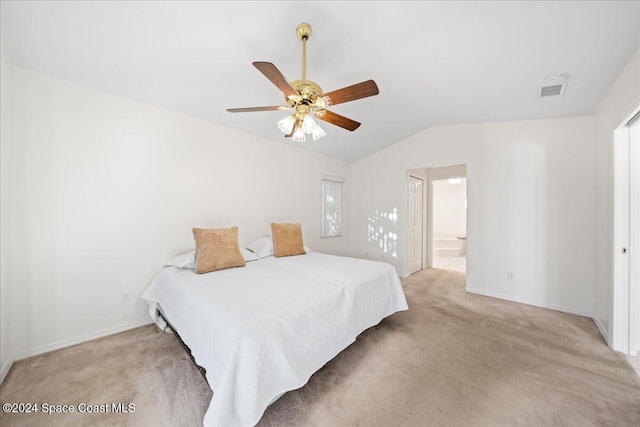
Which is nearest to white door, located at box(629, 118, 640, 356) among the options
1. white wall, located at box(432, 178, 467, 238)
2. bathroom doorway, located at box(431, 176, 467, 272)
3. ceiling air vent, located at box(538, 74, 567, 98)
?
ceiling air vent, located at box(538, 74, 567, 98)

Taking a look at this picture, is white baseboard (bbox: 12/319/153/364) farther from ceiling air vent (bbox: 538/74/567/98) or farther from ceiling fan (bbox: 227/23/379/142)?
ceiling air vent (bbox: 538/74/567/98)

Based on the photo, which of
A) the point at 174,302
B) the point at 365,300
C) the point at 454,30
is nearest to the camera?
the point at 454,30

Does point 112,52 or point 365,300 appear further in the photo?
point 365,300

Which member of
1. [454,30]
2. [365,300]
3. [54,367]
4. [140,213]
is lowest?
[54,367]

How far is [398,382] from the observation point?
1.74 m

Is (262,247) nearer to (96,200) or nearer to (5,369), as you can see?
(96,200)

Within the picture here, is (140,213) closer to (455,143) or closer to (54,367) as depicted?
(54,367)

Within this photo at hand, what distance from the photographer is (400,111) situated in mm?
3336

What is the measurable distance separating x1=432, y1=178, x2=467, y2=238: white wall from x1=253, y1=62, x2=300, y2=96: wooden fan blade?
779 cm

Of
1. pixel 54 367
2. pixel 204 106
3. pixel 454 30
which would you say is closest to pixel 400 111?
pixel 454 30

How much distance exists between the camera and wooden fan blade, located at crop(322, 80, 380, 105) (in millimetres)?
1615

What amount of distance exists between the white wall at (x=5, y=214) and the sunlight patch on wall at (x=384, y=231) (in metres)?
4.68

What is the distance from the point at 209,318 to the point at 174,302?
761 mm

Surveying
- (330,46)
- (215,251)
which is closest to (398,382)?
(215,251)
